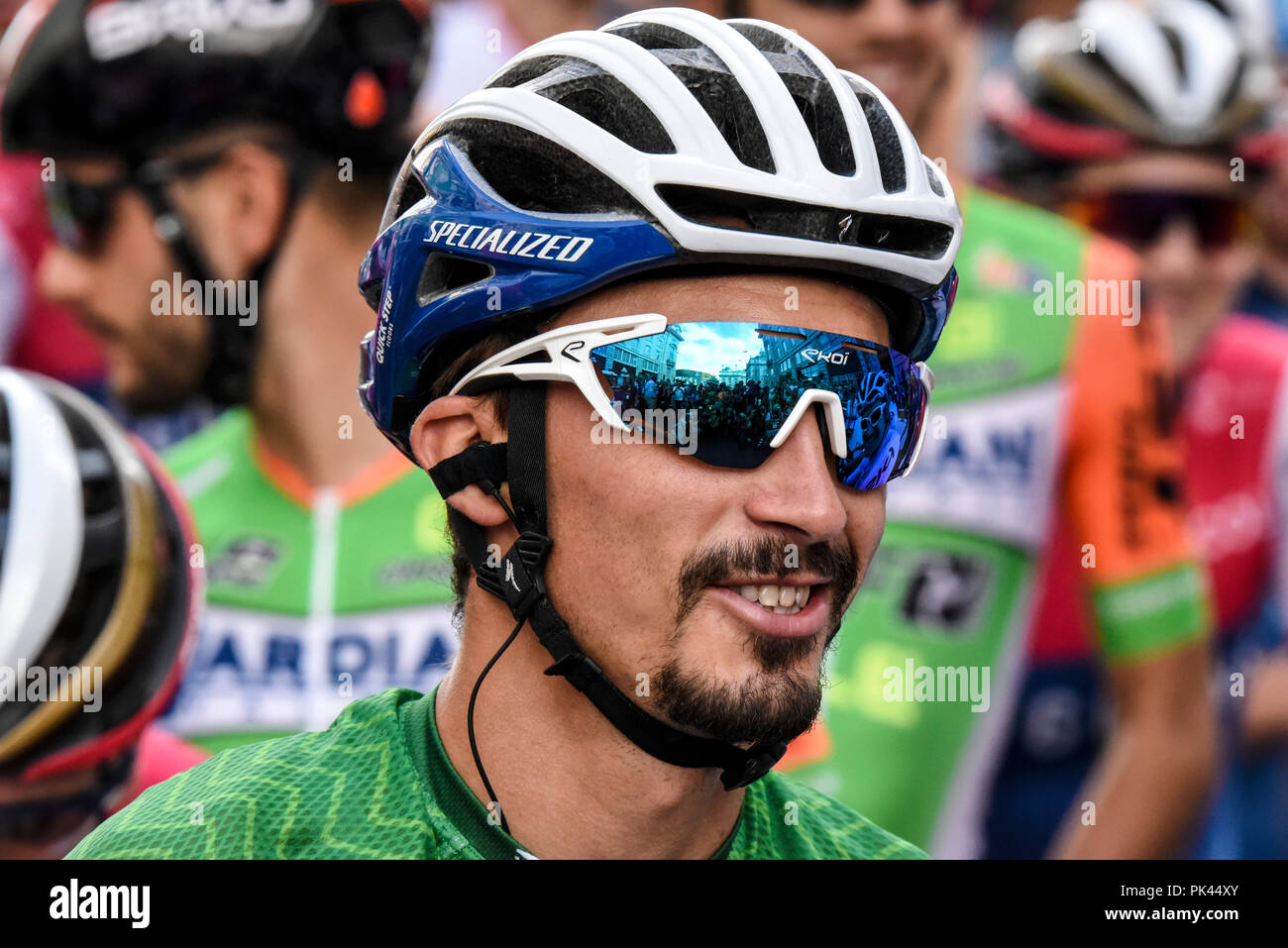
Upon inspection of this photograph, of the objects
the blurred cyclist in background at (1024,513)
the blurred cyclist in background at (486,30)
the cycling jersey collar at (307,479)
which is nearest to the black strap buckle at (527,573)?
the blurred cyclist in background at (1024,513)

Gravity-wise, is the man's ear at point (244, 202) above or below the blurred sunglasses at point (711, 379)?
above

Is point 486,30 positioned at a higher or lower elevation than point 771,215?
higher

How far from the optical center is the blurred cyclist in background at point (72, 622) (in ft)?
14.0

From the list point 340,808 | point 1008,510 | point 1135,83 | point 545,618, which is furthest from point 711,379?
point 1135,83

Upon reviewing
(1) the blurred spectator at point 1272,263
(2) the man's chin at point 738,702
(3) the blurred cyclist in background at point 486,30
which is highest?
(3) the blurred cyclist in background at point 486,30

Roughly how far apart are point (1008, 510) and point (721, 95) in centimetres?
334

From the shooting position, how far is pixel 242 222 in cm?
633

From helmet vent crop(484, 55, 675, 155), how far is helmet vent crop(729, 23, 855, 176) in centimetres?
24

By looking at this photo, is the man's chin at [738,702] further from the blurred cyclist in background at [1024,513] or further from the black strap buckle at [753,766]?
the blurred cyclist in background at [1024,513]

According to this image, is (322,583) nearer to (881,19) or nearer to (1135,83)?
(881,19)

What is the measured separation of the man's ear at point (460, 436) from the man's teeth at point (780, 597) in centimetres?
43

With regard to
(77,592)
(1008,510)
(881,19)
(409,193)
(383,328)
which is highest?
(881,19)

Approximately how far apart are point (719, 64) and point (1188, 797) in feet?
12.8
